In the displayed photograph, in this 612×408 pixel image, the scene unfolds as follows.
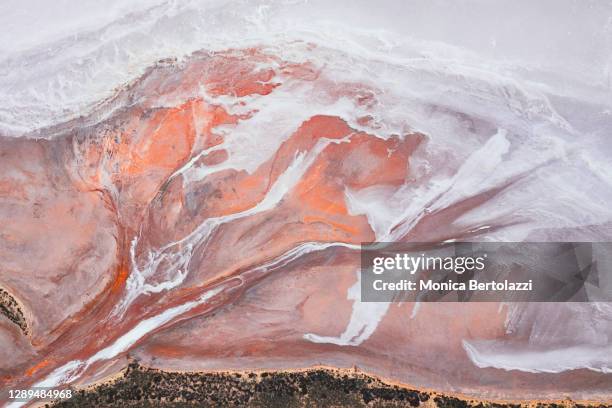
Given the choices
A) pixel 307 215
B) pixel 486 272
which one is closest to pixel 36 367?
pixel 307 215

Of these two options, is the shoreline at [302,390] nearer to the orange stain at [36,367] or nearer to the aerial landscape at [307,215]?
the aerial landscape at [307,215]

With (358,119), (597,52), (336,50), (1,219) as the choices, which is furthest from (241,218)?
(597,52)

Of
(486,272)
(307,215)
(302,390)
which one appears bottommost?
(302,390)

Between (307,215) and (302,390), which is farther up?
(307,215)

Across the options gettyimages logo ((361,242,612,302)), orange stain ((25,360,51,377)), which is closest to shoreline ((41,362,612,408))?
orange stain ((25,360,51,377))

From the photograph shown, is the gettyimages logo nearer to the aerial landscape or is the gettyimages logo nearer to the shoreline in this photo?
the aerial landscape

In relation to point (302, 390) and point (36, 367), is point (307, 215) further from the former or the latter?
point (36, 367)

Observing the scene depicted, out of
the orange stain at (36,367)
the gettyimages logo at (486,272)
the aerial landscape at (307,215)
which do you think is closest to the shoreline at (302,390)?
the aerial landscape at (307,215)

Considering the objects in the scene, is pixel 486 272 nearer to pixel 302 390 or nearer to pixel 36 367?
pixel 302 390
